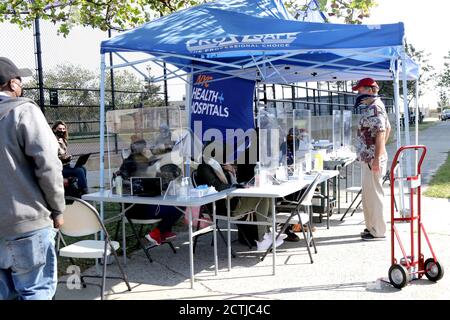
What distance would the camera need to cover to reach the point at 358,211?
8.23 meters

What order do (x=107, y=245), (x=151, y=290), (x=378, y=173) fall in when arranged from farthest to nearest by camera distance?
(x=378, y=173) < (x=151, y=290) < (x=107, y=245)

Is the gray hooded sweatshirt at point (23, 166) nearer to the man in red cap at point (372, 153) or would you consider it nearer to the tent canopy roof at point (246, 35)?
the tent canopy roof at point (246, 35)

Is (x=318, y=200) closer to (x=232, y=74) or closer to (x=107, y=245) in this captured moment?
(x=232, y=74)

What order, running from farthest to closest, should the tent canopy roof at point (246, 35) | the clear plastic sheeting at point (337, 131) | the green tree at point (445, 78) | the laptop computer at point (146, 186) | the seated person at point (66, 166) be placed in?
1. the green tree at point (445, 78)
2. the clear plastic sheeting at point (337, 131)
3. the seated person at point (66, 166)
4. the tent canopy roof at point (246, 35)
5. the laptop computer at point (146, 186)

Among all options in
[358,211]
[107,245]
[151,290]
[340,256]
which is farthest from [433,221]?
[107,245]

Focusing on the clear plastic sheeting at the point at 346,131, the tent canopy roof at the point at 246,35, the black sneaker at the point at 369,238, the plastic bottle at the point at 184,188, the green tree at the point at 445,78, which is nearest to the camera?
the plastic bottle at the point at 184,188

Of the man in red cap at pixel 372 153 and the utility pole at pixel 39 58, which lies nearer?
the man in red cap at pixel 372 153

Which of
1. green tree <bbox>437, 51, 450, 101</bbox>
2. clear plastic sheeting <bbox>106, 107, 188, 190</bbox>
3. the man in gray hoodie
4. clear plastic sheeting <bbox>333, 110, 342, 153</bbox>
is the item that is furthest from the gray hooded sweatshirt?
green tree <bbox>437, 51, 450, 101</bbox>

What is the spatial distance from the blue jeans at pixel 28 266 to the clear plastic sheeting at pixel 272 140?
300cm

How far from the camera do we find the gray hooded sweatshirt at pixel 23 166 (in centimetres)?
293

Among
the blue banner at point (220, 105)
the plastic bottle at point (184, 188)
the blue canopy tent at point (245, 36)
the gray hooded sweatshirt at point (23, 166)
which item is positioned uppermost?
the blue canopy tent at point (245, 36)

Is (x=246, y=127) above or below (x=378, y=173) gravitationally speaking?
above

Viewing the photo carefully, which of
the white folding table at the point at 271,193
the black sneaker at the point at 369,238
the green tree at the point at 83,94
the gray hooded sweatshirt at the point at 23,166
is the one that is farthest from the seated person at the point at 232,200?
the green tree at the point at 83,94
